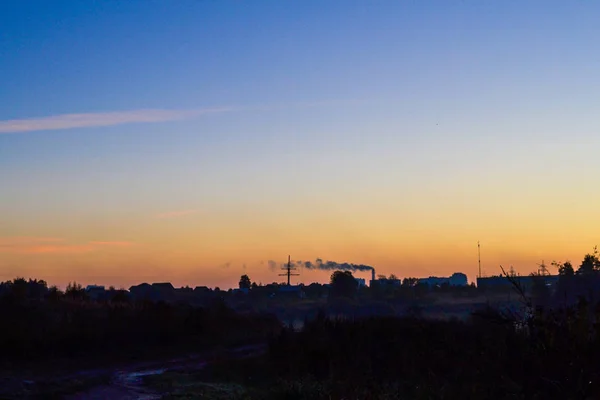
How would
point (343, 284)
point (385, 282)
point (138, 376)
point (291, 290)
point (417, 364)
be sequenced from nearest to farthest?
point (417, 364) < point (138, 376) < point (343, 284) < point (291, 290) < point (385, 282)

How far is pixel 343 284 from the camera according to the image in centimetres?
13675

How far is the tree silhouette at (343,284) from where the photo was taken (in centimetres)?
13571

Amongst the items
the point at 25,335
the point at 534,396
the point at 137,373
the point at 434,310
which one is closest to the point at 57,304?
the point at 25,335

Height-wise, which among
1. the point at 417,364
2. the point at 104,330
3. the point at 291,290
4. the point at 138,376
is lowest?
the point at 138,376

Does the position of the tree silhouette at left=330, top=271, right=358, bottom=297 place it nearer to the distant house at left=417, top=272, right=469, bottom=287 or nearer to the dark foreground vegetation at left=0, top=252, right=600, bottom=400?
the distant house at left=417, top=272, right=469, bottom=287

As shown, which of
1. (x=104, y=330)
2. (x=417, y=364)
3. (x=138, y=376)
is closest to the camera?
(x=417, y=364)

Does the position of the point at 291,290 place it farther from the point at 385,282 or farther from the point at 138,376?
the point at 138,376

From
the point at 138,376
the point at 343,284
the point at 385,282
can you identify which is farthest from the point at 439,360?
the point at 385,282

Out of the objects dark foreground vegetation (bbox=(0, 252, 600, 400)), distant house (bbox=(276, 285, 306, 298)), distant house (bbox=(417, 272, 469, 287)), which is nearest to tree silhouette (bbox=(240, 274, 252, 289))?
distant house (bbox=(276, 285, 306, 298))

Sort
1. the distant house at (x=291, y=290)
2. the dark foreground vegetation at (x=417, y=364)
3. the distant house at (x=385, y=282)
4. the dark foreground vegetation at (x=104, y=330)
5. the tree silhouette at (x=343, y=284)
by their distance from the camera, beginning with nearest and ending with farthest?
the dark foreground vegetation at (x=417, y=364), the dark foreground vegetation at (x=104, y=330), the tree silhouette at (x=343, y=284), the distant house at (x=291, y=290), the distant house at (x=385, y=282)

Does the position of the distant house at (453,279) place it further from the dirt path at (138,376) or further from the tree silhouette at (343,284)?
the dirt path at (138,376)

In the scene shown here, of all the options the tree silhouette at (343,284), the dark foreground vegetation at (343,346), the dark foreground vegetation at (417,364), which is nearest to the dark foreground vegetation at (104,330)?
the dark foreground vegetation at (343,346)

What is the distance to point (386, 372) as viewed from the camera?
82.4 ft

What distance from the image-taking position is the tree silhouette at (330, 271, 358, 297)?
136 m
